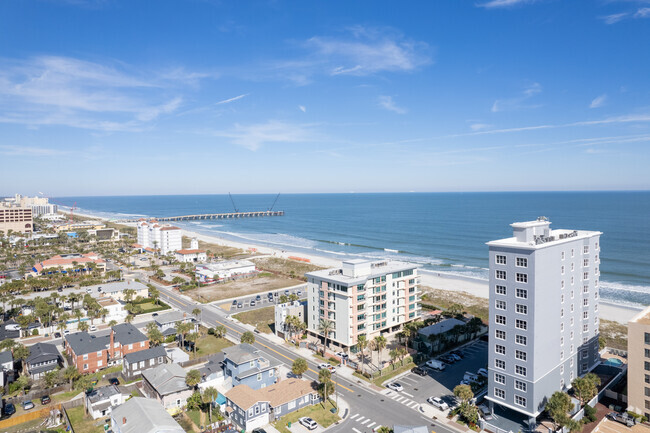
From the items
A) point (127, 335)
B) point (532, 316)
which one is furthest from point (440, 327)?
point (127, 335)

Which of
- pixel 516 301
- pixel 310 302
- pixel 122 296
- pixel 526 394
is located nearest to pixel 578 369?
pixel 526 394

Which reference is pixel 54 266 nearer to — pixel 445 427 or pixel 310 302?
pixel 310 302

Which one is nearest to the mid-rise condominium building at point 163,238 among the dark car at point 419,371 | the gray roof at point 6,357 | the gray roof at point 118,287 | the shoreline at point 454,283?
the shoreline at point 454,283

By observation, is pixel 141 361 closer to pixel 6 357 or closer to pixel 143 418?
pixel 143 418

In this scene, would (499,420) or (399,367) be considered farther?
(399,367)

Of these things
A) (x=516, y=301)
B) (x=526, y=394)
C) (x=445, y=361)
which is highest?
(x=516, y=301)

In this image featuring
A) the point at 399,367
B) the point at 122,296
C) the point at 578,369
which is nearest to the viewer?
the point at 578,369

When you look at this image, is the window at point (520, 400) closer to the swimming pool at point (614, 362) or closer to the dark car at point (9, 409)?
the swimming pool at point (614, 362)
